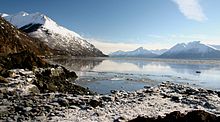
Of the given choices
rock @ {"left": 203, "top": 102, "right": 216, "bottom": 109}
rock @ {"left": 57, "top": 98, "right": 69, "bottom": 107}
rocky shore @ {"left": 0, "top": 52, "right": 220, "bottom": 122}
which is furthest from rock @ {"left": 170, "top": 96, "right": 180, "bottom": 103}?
rock @ {"left": 57, "top": 98, "right": 69, "bottom": 107}

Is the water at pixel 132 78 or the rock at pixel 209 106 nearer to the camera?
the rock at pixel 209 106

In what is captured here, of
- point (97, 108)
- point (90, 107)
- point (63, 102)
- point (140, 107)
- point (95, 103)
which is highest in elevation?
point (63, 102)

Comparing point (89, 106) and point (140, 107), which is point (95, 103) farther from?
point (140, 107)

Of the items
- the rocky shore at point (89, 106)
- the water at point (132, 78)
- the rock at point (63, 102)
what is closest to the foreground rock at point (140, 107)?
the rocky shore at point (89, 106)

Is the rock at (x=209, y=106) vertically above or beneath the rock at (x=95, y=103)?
beneath

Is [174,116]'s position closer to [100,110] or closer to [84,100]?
[100,110]

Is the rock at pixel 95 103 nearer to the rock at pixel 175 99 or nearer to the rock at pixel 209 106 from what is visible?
the rock at pixel 175 99

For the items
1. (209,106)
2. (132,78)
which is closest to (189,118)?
(209,106)

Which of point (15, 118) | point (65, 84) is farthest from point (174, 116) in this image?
point (65, 84)

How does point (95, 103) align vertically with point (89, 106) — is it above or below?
above

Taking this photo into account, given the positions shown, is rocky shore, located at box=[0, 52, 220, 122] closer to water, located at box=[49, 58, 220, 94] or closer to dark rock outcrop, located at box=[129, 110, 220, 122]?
dark rock outcrop, located at box=[129, 110, 220, 122]

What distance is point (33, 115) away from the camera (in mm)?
24781

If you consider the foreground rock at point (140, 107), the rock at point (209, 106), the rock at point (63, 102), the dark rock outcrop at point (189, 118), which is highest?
the rock at point (63, 102)

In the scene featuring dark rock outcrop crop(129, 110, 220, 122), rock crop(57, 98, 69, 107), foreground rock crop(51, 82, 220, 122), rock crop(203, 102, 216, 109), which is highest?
rock crop(57, 98, 69, 107)
